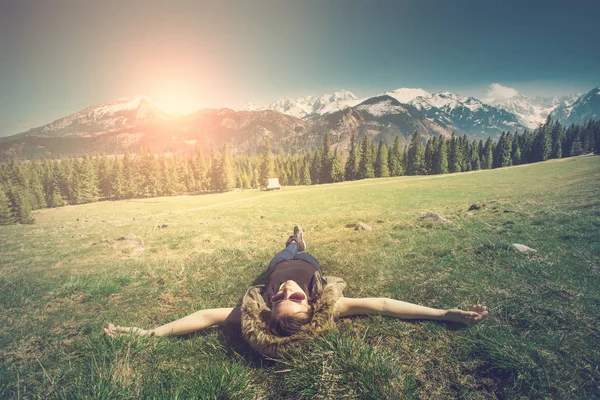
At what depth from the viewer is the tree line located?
71.1 meters

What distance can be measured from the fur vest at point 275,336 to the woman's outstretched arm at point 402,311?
31 cm

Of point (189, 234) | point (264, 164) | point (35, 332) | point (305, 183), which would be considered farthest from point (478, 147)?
point (35, 332)

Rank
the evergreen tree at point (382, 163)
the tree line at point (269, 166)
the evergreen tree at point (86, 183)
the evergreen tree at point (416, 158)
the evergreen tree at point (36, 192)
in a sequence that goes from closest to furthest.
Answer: the evergreen tree at point (36, 192), the evergreen tree at point (86, 183), the tree line at point (269, 166), the evergreen tree at point (382, 163), the evergreen tree at point (416, 158)

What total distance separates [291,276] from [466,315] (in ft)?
10.7

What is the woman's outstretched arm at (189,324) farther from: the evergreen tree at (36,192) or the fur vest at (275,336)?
the evergreen tree at (36,192)

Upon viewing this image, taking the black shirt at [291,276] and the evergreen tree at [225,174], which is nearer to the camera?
the black shirt at [291,276]

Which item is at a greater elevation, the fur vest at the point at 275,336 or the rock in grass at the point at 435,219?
the fur vest at the point at 275,336

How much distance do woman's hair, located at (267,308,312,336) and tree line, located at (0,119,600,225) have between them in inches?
3111

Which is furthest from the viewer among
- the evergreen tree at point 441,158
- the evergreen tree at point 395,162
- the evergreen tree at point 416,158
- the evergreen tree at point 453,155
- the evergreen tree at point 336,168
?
the evergreen tree at point 336,168

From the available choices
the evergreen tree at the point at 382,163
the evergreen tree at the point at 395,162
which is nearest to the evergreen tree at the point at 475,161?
the evergreen tree at the point at 395,162

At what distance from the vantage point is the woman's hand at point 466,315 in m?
3.79

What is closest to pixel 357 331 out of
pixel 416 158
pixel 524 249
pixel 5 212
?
pixel 524 249

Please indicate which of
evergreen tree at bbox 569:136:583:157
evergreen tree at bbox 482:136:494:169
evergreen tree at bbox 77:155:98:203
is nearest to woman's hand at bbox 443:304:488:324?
evergreen tree at bbox 77:155:98:203

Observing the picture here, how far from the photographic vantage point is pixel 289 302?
390 centimetres
